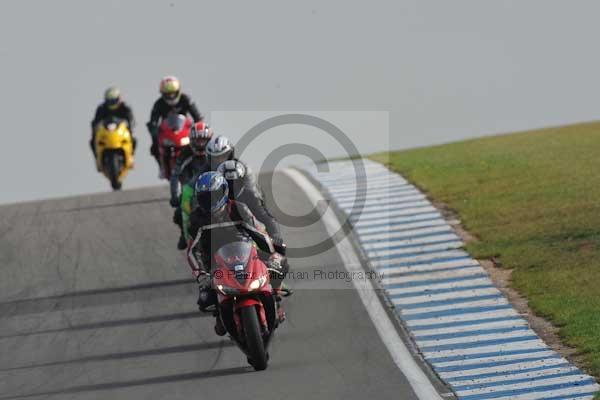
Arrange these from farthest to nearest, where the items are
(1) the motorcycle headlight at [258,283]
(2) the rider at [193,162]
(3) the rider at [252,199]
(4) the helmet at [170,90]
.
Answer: (4) the helmet at [170,90], (2) the rider at [193,162], (3) the rider at [252,199], (1) the motorcycle headlight at [258,283]

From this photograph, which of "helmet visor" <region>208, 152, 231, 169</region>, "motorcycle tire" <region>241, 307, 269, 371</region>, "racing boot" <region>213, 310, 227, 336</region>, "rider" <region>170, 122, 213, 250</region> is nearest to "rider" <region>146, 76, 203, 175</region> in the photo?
"rider" <region>170, 122, 213, 250</region>

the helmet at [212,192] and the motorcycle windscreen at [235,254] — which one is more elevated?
the helmet at [212,192]

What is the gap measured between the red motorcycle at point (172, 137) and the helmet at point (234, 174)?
19.6 ft

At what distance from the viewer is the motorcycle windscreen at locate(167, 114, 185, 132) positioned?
60.1ft

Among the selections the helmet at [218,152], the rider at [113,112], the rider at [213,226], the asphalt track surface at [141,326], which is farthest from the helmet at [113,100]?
the rider at [213,226]

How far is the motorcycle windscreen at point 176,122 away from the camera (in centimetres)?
1831

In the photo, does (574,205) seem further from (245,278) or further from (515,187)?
(245,278)

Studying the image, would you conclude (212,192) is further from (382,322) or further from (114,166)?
(114,166)

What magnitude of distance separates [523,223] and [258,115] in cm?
3120

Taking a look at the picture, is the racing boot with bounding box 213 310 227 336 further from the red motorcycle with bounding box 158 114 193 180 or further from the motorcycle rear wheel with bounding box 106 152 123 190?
the motorcycle rear wheel with bounding box 106 152 123 190

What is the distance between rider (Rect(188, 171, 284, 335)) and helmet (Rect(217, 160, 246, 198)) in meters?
0.48

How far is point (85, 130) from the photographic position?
4378 cm

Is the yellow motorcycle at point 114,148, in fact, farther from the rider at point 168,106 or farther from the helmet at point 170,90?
the helmet at point 170,90

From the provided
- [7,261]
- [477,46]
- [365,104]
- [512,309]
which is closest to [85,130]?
[365,104]
